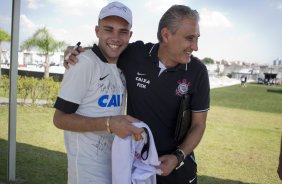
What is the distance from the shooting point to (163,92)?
2.52 metres

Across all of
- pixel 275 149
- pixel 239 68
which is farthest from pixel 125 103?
pixel 239 68

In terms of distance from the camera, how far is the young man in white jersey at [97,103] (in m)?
2.10

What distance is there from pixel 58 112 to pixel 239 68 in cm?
11387

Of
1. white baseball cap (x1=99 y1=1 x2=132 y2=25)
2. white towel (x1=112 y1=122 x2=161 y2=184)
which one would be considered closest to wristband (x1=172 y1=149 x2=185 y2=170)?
white towel (x1=112 y1=122 x2=161 y2=184)

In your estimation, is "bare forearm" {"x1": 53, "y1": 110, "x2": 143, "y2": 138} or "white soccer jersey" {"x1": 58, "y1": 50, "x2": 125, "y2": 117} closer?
"bare forearm" {"x1": 53, "y1": 110, "x2": 143, "y2": 138}

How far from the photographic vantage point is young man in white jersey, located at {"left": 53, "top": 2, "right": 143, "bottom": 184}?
6.89ft

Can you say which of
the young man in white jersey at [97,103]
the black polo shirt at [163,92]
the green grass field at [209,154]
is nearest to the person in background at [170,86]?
the black polo shirt at [163,92]

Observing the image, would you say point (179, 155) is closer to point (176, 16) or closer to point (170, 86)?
point (170, 86)

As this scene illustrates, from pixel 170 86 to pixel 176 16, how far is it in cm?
50

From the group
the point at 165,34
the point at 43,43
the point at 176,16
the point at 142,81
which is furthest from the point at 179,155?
the point at 43,43

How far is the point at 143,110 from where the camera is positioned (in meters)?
2.55

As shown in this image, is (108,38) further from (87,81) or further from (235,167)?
(235,167)

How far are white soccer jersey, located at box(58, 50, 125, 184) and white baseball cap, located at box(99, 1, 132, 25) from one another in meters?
0.27

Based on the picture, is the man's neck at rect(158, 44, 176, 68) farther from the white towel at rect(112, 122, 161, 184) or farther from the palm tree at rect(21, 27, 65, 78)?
the palm tree at rect(21, 27, 65, 78)
